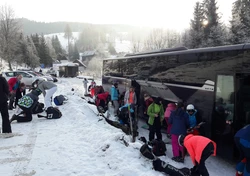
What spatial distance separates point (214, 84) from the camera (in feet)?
21.5

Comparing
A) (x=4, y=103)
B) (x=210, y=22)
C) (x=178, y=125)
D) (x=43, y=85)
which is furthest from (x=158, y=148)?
(x=210, y=22)

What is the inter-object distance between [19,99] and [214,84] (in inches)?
281

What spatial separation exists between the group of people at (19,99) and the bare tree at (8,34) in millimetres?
36735

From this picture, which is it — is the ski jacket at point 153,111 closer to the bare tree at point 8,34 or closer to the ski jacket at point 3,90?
the ski jacket at point 3,90

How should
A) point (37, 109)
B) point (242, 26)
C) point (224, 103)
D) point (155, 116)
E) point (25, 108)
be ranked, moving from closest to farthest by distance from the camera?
point (224, 103), point (155, 116), point (25, 108), point (37, 109), point (242, 26)

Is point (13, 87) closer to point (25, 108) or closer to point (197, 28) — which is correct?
point (25, 108)

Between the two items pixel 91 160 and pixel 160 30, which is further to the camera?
pixel 160 30

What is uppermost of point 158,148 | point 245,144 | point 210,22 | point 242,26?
point 210,22

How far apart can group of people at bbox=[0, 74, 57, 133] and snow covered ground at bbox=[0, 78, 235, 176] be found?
615mm

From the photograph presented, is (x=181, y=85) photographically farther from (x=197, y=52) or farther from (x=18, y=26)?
(x=18, y=26)

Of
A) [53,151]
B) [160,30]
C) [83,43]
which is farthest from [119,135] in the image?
[83,43]

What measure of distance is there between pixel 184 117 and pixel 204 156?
7.46ft

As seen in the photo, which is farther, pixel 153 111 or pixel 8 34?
pixel 8 34

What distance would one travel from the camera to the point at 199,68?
24.0ft
